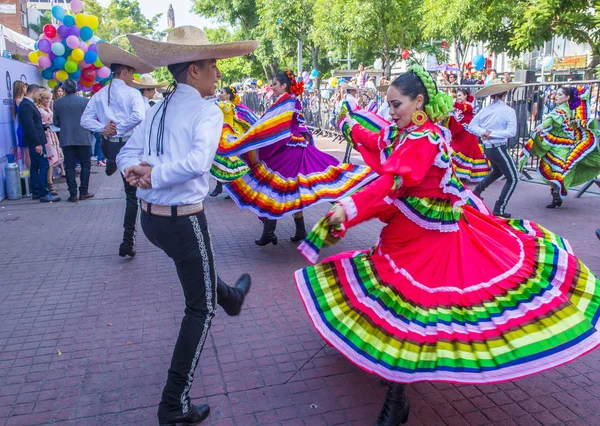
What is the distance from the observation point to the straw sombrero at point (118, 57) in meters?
5.59

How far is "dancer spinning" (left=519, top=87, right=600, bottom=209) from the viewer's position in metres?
8.74

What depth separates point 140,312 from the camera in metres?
4.80

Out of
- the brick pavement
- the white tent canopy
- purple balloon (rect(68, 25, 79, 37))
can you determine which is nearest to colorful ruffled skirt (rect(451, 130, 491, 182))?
the brick pavement

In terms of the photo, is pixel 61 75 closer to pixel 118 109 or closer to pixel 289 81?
pixel 118 109

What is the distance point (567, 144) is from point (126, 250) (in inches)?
272

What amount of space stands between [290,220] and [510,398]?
515 centimetres

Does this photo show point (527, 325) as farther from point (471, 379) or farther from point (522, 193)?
point (522, 193)

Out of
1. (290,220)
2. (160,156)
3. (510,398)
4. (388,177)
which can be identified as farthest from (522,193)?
(160,156)

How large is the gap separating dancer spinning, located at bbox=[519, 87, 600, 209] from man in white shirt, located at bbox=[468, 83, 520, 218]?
3.46 ft

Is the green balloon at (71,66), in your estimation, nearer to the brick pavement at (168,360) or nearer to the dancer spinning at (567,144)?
the brick pavement at (168,360)

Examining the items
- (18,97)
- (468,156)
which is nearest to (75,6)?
(18,97)

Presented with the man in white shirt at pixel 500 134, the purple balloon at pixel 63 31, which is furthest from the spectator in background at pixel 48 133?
the man in white shirt at pixel 500 134

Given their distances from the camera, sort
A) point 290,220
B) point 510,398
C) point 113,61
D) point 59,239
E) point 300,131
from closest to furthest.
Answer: point 510,398
point 113,61
point 300,131
point 59,239
point 290,220

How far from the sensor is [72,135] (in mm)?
9391
